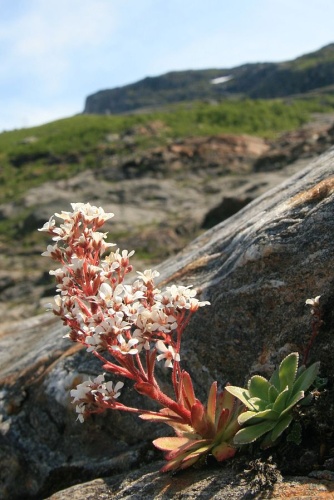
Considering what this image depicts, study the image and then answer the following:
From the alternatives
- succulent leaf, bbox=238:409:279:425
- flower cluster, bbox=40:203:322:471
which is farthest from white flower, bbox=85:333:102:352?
succulent leaf, bbox=238:409:279:425

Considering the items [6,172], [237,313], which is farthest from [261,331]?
[6,172]

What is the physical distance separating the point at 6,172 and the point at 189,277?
3084 centimetres

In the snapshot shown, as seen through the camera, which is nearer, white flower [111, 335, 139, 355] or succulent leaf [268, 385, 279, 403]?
white flower [111, 335, 139, 355]

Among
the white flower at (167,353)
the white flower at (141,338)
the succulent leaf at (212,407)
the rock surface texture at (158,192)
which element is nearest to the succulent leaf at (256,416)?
the succulent leaf at (212,407)

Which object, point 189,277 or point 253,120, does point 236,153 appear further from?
point 189,277

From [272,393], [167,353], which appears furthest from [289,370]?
[167,353]

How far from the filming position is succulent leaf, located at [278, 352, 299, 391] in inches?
132

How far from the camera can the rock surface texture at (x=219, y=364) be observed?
3.42 m

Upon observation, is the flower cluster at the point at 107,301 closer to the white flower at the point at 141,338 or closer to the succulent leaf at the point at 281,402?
the white flower at the point at 141,338

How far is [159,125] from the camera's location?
35969 millimetres

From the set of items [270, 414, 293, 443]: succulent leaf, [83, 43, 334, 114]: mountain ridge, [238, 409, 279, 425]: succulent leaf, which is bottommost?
[270, 414, 293, 443]: succulent leaf

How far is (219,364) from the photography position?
13.9 ft

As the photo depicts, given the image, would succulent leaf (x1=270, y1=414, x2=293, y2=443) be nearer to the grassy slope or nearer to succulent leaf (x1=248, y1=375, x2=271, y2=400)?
succulent leaf (x1=248, y1=375, x2=271, y2=400)

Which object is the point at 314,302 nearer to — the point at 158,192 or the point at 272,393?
the point at 272,393
